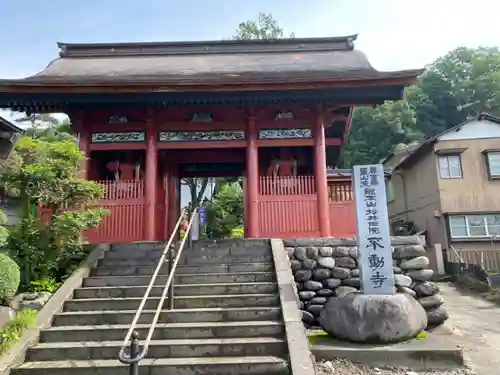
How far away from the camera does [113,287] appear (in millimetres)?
6578

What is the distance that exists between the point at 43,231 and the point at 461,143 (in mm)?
18426

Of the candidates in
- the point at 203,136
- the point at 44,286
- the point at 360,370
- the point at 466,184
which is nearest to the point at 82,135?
the point at 203,136

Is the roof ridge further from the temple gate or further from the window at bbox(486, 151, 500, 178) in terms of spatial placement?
the window at bbox(486, 151, 500, 178)

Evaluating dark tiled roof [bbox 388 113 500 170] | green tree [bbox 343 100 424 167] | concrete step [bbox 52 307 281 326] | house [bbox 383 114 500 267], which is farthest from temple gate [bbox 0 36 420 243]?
green tree [bbox 343 100 424 167]

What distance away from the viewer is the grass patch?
16.3 ft

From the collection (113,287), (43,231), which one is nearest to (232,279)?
(113,287)

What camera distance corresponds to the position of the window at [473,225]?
1856cm

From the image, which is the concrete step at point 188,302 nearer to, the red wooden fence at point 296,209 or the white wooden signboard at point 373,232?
the white wooden signboard at point 373,232

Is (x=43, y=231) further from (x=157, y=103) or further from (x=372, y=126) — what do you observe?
(x=372, y=126)

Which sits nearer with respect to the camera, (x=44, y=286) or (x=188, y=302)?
(x=188, y=302)

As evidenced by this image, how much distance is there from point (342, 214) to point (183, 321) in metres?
4.94

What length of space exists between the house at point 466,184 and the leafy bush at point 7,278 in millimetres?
17866

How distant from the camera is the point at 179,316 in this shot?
570cm

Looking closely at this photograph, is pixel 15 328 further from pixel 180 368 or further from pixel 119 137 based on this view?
pixel 119 137
